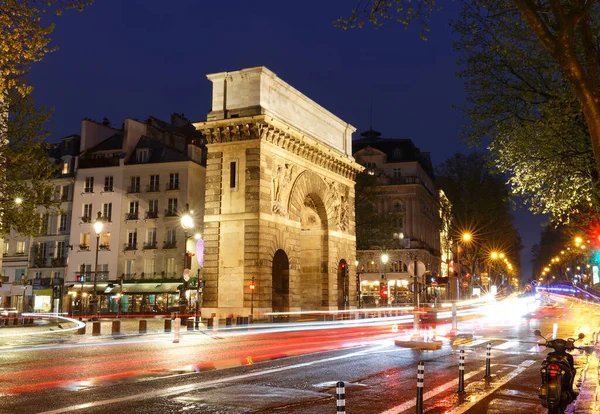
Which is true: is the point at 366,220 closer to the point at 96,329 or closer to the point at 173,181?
the point at 173,181

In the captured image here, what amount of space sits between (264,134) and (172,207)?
21948 millimetres

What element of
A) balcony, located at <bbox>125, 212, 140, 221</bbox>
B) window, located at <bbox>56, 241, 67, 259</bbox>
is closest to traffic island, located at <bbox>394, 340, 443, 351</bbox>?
balcony, located at <bbox>125, 212, 140, 221</bbox>

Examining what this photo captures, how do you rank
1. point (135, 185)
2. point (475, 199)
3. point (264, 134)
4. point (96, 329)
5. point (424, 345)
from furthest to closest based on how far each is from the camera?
point (475, 199)
point (135, 185)
point (264, 134)
point (96, 329)
point (424, 345)

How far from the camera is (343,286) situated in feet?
160

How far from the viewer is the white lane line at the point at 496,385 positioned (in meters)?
10.3

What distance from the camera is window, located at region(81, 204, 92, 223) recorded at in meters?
59.7

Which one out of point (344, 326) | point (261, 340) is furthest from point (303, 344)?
point (344, 326)

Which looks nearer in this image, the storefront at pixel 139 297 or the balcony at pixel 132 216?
the storefront at pixel 139 297

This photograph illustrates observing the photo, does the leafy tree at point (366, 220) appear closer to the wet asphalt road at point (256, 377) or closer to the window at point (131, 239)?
the window at point (131, 239)

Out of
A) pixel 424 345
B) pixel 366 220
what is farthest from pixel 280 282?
pixel 366 220

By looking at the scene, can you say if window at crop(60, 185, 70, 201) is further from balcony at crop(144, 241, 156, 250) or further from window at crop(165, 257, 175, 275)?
window at crop(165, 257, 175, 275)

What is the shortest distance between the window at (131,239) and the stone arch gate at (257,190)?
66.9 ft

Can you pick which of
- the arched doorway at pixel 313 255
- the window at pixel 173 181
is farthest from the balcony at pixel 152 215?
the arched doorway at pixel 313 255

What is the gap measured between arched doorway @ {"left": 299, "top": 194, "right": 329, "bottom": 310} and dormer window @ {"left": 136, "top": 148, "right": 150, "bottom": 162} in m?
20.5
